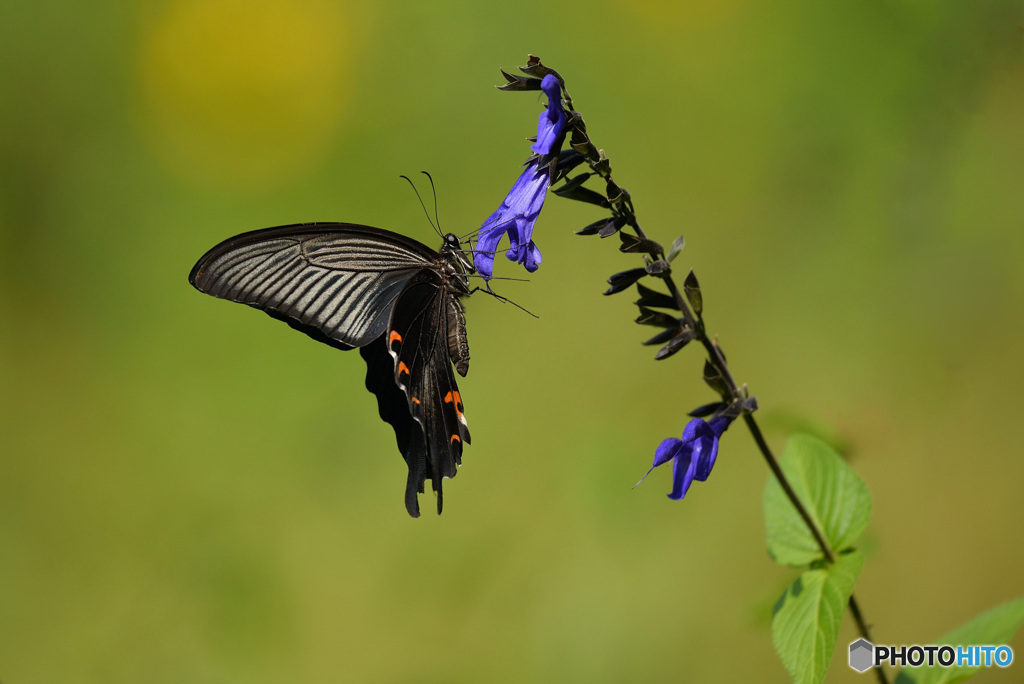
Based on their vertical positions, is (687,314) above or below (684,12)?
below

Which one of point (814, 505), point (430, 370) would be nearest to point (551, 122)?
point (430, 370)

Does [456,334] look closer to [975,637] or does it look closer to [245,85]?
[975,637]

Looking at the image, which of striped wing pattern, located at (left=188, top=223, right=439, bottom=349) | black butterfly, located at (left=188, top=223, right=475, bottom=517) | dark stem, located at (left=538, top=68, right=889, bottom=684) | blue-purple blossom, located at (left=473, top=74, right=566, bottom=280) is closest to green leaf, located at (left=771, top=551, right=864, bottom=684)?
dark stem, located at (left=538, top=68, right=889, bottom=684)

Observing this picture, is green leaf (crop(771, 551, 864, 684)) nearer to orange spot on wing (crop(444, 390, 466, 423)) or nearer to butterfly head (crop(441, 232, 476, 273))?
orange spot on wing (crop(444, 390, 466, 423))

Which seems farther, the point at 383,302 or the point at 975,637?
the point at 383,302

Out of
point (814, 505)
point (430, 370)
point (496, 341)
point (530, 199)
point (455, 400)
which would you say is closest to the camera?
point (530, 199)

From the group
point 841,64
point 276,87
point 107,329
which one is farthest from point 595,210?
point 107,329

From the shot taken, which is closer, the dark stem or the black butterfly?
the dark stem

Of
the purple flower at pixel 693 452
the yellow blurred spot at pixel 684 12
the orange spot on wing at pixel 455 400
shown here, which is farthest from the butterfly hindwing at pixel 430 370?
the yellow blurred spot at pixel 684 12
